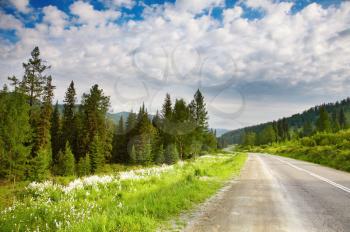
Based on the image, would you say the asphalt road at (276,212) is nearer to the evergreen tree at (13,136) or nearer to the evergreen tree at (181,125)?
the evergreen tree at (13,136)

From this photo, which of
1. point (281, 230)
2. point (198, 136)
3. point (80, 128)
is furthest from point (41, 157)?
point (281, 230)

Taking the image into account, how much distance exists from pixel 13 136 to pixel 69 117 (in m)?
32.4

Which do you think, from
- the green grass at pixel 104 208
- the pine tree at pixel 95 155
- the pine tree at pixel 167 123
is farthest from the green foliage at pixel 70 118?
the green grass at pixel 104 208

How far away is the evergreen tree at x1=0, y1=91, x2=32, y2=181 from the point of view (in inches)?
1474

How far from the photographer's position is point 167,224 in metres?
7.34


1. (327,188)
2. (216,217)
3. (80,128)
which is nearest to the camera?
(216,217)

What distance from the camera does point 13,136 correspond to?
37500mm

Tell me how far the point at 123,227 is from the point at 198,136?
199ft

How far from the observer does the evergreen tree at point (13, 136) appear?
37438 mm

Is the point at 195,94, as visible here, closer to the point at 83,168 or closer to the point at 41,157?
the point at 83,168

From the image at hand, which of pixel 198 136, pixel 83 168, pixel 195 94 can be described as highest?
pixel 195 94

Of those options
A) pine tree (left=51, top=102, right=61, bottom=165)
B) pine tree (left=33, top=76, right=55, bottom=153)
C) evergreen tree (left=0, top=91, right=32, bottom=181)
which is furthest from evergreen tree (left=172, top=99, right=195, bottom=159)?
evergreen tree (left=0, top=91, right=32, bottom=181)

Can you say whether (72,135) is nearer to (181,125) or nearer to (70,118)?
(70,118)

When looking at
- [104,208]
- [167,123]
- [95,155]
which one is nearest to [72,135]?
[95,155]
